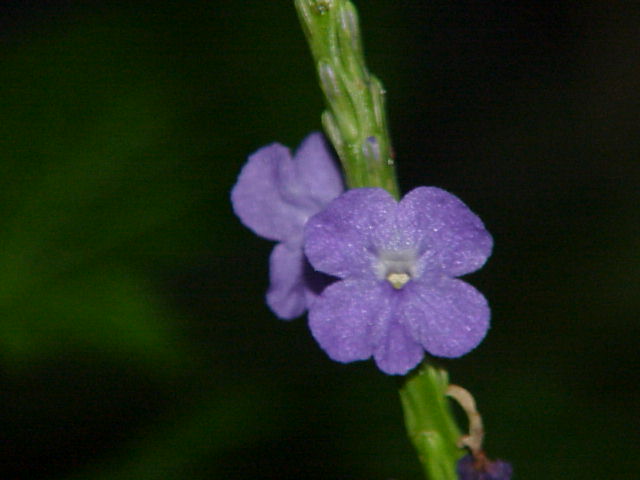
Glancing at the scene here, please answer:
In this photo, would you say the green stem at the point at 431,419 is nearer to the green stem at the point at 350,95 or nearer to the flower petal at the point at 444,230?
the flower petal at the point at 444,230

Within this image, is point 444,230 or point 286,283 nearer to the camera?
point 444,230

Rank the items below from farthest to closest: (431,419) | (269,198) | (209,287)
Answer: (209,287)
(269,198)
(431,419)

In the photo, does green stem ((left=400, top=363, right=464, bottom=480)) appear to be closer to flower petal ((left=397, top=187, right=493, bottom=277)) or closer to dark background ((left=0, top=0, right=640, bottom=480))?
flower petal ((left=397, top=187, right=493, bottom=277))

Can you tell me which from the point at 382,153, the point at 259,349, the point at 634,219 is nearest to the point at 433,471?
the point at 382,153

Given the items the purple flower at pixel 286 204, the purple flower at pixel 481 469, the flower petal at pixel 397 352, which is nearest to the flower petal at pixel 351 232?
the flower petal at pixel 397 352

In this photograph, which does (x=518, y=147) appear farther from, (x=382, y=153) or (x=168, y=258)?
(x=382, y=153)

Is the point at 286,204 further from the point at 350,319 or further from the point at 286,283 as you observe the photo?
the point at 350,319

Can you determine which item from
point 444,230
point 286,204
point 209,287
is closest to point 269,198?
point 286,204
